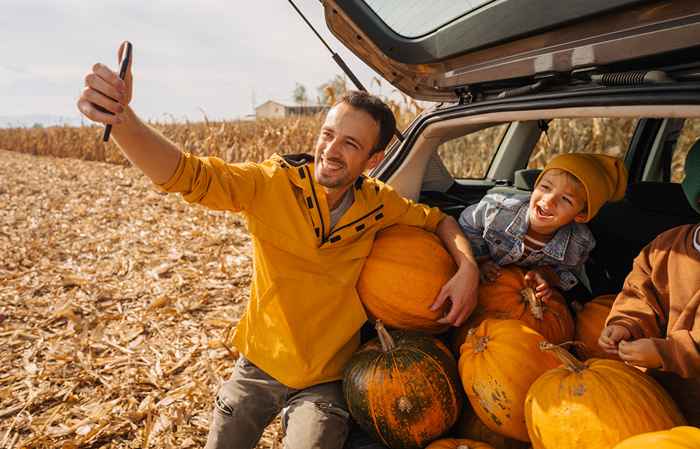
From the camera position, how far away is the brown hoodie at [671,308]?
1409 mm

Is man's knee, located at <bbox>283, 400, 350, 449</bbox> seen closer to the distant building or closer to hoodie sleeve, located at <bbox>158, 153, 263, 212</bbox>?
hoodie sleeve, located at <bbox>158, 153, 263, 212</bbox>

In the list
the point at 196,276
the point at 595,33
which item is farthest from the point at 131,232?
the point at 595,33

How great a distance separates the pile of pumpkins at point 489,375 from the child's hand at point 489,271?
36 millimetres

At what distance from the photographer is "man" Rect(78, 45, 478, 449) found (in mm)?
2012

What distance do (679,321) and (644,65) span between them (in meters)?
0.84

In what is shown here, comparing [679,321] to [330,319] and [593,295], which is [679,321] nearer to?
[593,295]

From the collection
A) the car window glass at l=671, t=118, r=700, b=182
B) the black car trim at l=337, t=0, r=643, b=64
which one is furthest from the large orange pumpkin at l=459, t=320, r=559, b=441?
the car window glass at l=671, t=118, r=700, b=182

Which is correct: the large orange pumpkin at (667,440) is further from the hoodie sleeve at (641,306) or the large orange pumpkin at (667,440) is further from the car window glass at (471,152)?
the car window glass at (471,152)

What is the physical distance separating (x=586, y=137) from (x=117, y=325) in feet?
19.4

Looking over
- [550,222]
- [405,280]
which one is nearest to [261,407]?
[405,280]

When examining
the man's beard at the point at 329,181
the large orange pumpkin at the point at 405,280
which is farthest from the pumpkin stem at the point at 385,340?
the man's beard at the point at 329,181

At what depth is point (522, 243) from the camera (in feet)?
7.65

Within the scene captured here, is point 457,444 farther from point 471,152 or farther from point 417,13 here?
point 471,152

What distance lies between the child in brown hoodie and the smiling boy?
0.41 metres
